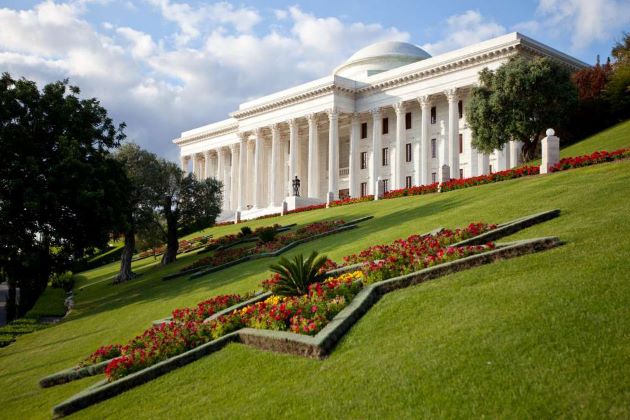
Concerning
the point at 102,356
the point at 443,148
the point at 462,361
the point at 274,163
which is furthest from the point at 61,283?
the point at 462,361

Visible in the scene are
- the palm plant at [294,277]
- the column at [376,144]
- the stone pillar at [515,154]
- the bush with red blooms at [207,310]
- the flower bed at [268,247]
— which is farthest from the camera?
the column at [376,144]

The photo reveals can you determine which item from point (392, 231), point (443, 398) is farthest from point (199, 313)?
point (392, 231)

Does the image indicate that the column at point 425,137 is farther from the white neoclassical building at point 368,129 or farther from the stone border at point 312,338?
the stone border at point 312,338

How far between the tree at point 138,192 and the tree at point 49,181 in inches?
269

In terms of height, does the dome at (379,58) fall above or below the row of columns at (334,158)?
above

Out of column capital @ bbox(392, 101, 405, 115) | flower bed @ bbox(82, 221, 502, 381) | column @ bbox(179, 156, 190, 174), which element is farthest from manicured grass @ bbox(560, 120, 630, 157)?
column @ bbox(179, 156, 190, 174)

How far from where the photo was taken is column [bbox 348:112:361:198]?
56453mm

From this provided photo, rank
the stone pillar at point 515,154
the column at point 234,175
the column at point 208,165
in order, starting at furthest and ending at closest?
the column at point 208,165
the column at point 234,175
the stone pillar at point 515,154

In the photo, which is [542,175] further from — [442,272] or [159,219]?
[159,219]

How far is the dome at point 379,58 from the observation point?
62.1 m

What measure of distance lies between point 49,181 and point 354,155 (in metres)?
A: 38.5

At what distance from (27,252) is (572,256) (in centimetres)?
2033

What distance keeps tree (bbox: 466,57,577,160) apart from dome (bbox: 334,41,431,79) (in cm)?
2468

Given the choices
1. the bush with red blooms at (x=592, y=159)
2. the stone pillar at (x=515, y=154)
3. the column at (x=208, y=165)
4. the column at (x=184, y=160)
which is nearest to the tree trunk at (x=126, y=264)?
the bush with red blooms at (x=592, y=159)
